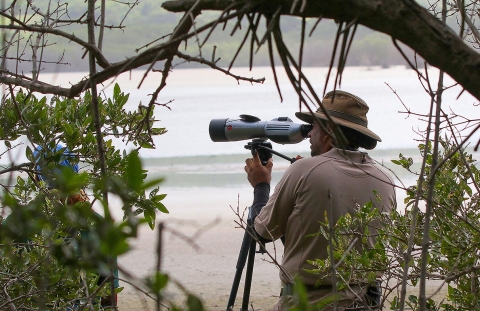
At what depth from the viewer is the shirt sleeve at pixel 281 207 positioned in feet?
8.03

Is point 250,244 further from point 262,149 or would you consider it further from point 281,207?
point 281,207

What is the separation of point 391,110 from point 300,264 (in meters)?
16.3

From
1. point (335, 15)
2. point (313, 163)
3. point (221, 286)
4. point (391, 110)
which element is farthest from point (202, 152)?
point (335, 15)

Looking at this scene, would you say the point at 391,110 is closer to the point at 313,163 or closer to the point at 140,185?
the point at 313,163

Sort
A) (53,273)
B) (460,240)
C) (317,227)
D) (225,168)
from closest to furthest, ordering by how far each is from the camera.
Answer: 1. (460,240)
2. (53,273)
3. (317,227)
4. (225,168)

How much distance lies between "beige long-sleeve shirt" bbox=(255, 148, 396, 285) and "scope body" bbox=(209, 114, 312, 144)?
0.50 meters

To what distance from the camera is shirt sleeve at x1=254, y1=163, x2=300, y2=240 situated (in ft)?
8.03

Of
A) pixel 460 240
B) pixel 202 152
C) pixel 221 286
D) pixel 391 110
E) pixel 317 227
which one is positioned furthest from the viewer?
pixel 391 110

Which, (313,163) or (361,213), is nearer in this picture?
(361,213)

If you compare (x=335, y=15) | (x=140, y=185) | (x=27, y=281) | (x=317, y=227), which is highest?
(x=335, y=15)

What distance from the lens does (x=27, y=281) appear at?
1976mm

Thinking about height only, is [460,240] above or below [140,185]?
below

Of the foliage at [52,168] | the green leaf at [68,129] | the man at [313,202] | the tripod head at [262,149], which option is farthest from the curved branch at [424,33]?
the tripod head at [262,149]

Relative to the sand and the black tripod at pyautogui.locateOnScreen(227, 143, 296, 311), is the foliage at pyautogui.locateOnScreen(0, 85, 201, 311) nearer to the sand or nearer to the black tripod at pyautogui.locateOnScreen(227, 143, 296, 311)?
the black tripod at pyautogui.locateOnScreen(227, 143, 296, 311)
